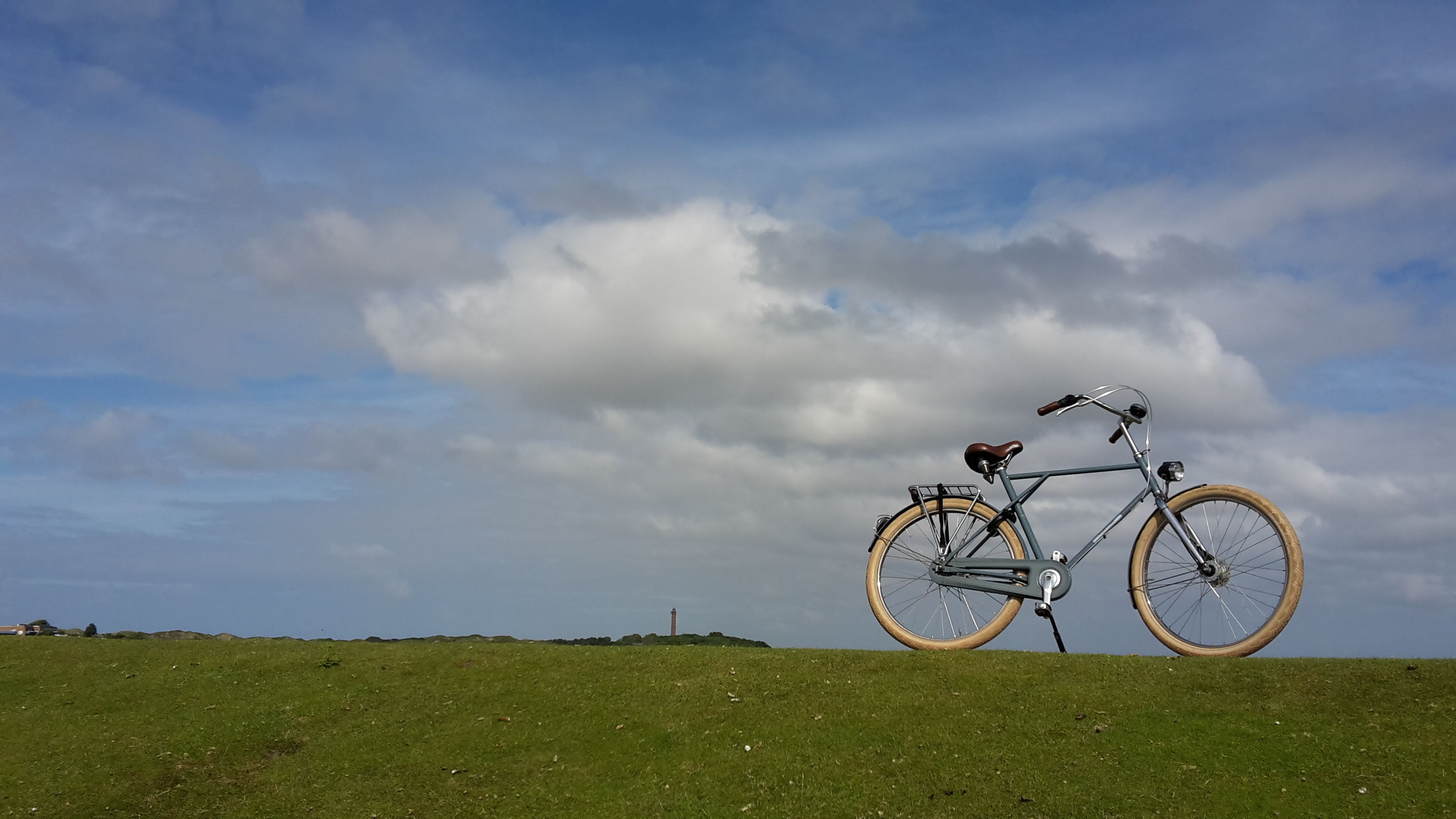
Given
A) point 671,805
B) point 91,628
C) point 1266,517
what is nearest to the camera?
point 671,805

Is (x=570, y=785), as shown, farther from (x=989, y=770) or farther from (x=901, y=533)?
(x=901, y=533)

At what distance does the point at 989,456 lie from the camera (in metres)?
18.4

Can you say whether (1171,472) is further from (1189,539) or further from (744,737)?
(744,737)

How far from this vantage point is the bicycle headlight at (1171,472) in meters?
17.0

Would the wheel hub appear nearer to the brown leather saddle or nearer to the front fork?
the front fork

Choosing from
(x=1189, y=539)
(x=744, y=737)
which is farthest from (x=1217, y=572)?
(x=744, y=737)

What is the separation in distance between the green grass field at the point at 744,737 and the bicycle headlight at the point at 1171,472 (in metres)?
2.97

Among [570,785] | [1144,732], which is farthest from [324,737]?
[1144,732]

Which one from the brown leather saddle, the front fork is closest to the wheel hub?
the front fork

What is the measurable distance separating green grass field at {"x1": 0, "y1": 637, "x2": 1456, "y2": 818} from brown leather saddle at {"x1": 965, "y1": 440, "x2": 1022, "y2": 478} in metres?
3.35

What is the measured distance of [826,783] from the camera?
1340 centimetres

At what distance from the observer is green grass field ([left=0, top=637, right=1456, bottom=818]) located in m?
12.9

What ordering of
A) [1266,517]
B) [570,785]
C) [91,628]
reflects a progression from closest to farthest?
[570,785], [1266,517], [91,628]

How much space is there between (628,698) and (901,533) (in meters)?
5.86
